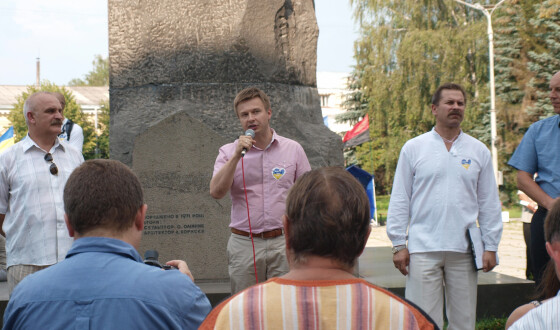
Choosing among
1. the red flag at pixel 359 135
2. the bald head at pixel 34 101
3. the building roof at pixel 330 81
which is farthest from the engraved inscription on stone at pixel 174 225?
the building roof at pixel 330 81

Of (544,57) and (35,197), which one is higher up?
(544,57)

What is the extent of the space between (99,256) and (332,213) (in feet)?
2.24

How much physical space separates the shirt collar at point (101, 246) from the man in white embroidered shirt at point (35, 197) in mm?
2192

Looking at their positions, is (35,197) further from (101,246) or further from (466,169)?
(466,169)

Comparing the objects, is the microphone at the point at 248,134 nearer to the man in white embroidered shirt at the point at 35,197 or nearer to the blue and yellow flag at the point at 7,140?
the man in white embroidered shirt at the point at 35,197

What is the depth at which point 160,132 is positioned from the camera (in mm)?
5812

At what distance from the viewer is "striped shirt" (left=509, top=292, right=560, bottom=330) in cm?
173

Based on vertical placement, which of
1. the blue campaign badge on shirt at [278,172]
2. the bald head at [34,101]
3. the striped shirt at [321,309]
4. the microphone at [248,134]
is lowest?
the striped shirt at [321,309]

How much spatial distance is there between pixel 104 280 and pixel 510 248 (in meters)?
12.4

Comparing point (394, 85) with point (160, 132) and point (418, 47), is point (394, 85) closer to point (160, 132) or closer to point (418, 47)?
point (418, 47)

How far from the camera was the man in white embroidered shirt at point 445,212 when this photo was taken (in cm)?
423

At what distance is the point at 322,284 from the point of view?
1690 millimetres

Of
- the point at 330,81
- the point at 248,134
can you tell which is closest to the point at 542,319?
the point at 248,134

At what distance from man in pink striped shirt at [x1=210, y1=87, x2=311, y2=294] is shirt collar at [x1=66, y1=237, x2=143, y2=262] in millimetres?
1985
